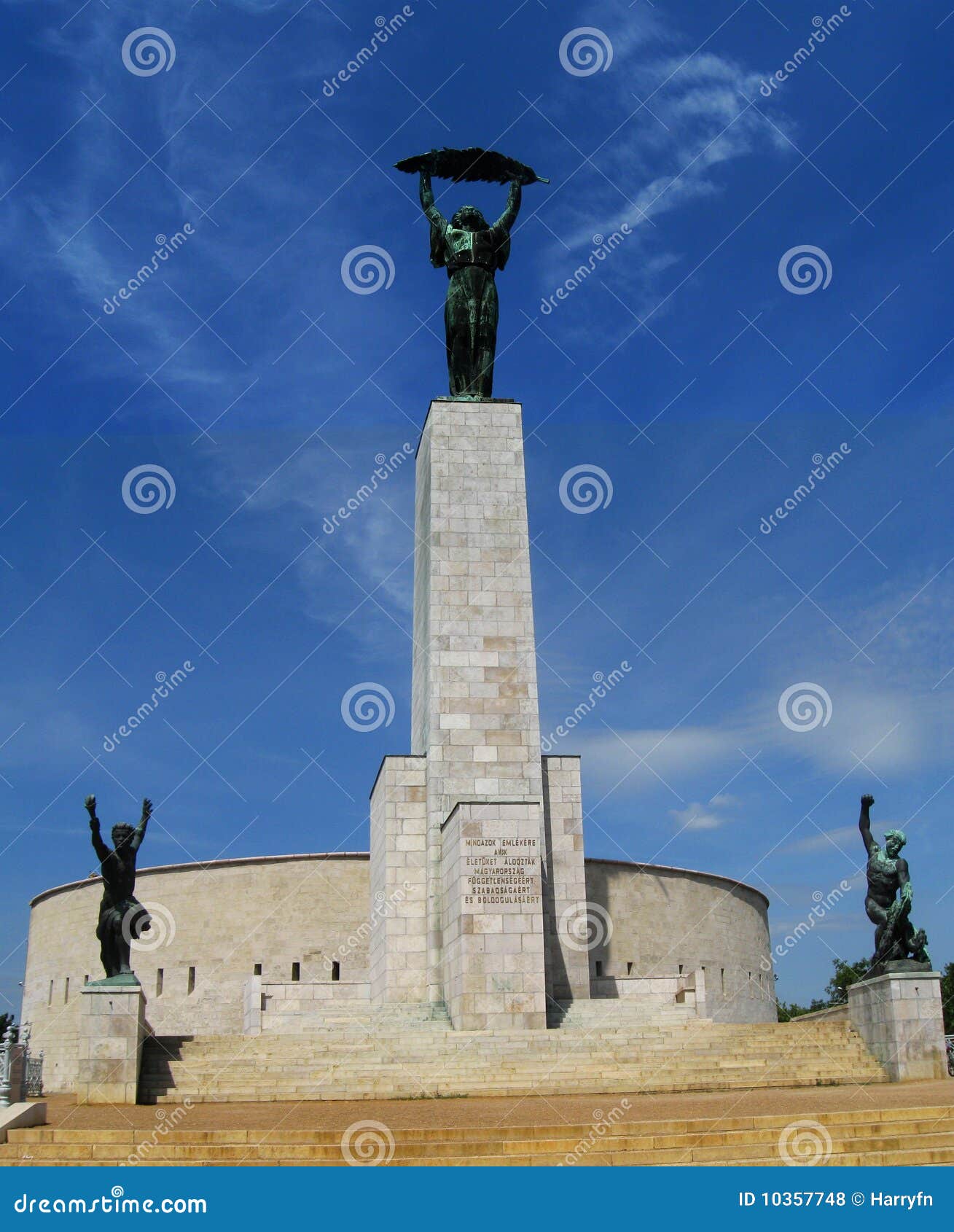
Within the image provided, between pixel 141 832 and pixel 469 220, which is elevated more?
pixel 469 220

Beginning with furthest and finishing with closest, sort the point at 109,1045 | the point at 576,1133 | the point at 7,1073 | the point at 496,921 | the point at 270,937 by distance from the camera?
the point at 270,937 < the point at 496,921 < the point at 109,1045 < the point at 7,1073 < the point at 576,1133

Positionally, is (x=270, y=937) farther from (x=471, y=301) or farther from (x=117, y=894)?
(x=471, y=301)

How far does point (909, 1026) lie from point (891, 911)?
170cm

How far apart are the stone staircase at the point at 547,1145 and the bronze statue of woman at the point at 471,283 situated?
18302 millimetres

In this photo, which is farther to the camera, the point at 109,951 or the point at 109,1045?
the point at 109,951

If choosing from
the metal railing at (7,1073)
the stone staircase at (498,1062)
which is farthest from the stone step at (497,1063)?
the metal railing at (7,1073)

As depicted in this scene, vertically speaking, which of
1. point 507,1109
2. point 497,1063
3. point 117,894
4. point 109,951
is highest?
point 117,894

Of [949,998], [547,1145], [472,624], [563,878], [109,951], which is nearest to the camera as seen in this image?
[547,1145]

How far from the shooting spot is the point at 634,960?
35000 mm

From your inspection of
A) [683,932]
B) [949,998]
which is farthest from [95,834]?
→ [949,998]

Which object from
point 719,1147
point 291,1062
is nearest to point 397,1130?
A: point 719,1147

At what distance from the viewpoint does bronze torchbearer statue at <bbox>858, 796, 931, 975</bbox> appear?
1742 centimetres

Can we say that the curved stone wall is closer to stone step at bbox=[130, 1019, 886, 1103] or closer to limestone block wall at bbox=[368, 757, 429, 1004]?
limestone block wall at bbox=[368, 757, 429, 1004]

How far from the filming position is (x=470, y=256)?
26109mm
